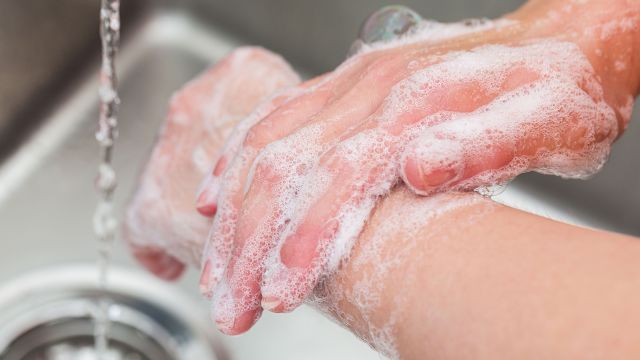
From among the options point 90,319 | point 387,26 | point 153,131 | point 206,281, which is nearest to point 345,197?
point 206,281

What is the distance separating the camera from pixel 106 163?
35.7 inches

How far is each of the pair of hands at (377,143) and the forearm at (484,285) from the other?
0.02 metres

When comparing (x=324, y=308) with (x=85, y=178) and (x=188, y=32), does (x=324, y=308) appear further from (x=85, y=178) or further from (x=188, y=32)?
(x=188, y=32)

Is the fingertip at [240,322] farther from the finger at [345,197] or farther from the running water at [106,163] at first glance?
the running water at [106,163]

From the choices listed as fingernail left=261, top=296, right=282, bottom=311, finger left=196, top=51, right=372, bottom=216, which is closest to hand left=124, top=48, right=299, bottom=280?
finger left=196, top=51, right=372, bottom=216

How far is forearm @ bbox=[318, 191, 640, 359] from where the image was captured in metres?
0.39

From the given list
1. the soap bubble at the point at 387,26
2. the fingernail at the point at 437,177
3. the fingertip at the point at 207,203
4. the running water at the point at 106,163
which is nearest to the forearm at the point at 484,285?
the fingernail at the point at 437,177

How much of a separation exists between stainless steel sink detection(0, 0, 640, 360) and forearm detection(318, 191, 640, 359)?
1.30 feet

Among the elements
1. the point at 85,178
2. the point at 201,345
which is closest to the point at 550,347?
the point at 201,345

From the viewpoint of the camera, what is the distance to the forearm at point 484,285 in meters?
0.39

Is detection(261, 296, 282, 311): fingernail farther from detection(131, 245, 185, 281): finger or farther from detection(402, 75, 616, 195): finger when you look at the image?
detection(131, 245, 185, 281): finger

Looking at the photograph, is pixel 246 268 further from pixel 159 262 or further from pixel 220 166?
pixel 159 262

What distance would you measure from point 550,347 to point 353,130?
19cm

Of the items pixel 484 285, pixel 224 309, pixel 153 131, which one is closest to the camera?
pixel 484 285
